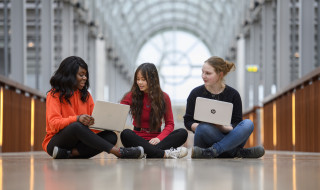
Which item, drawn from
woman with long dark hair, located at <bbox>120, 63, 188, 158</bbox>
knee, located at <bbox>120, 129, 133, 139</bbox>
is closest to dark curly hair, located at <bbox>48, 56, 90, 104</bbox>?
knee, located at <bbox>120, 129, 133, 139</bbox>

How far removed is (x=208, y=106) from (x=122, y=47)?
28.2 m

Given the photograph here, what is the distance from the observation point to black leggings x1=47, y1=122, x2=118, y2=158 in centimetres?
462

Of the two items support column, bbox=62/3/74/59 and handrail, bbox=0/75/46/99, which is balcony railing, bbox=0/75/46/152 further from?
support column, bbox=62/3/74/59

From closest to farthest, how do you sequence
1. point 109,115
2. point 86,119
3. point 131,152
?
point 86,119
point 131,152
point 109,115

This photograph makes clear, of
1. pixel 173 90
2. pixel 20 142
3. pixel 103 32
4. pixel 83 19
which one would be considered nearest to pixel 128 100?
pixel 20 142

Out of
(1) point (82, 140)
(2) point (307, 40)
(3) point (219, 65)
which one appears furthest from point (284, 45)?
(1) point (82, 140)

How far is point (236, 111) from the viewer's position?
5.32 meters

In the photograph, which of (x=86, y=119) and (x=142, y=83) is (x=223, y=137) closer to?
(x=142, y=83)

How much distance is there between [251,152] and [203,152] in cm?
53

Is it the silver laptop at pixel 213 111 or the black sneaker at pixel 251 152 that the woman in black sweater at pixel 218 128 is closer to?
the black sneaker at pixel 251 152

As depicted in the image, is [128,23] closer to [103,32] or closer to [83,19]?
[103,32]

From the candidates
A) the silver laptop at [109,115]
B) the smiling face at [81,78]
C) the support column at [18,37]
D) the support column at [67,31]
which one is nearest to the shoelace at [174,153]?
the silver laptop at [109,115]

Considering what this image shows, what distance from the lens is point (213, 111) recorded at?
4.95 m

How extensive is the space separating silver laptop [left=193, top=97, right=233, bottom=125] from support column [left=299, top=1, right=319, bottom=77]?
287 inches
